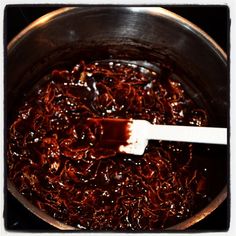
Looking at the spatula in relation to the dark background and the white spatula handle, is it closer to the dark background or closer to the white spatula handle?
the white spatula handle

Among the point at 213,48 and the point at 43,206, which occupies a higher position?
the point at 213,48

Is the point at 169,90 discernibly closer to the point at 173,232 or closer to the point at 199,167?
the point at 199,167

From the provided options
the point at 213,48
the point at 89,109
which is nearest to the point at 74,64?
the point at 89,109

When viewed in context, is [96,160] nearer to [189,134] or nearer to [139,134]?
[139,134]

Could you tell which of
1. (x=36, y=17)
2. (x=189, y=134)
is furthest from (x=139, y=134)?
(x=36, y=17)

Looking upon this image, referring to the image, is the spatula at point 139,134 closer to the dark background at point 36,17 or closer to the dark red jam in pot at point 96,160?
the dark red jam in pot at point 96,160
